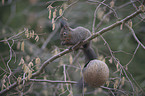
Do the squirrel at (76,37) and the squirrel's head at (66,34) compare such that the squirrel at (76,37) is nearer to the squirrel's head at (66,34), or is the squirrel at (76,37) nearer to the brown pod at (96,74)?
the squirrel's head at (66,34)

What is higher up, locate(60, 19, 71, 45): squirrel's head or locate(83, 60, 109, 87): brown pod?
locate(60, 19, 71, 45): squirrel's head

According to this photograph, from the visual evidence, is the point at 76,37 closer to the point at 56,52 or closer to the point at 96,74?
the point at 56,52

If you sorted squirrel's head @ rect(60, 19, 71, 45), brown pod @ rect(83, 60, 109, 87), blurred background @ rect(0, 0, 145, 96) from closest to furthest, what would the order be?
brown pod @ rect(83, 60, 109, 87), blurred background @ rect(0, 0, 145, 96), squirrel's head @ rect(60, 19, 71, 45)

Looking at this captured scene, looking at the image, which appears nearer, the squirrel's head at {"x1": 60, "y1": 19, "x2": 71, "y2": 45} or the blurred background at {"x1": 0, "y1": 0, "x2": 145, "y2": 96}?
the blurred background at {"x1": 0, "y1": 0, "x2": 145, "y2": 96}

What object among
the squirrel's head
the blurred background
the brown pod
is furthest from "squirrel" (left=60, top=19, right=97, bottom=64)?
the brown pod

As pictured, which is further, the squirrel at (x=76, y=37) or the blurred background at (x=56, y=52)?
the squirrel at (x=76, y=37)

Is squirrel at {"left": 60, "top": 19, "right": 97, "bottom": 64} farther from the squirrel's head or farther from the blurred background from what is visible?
the blurred background

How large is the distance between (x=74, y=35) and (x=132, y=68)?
14.8 feet

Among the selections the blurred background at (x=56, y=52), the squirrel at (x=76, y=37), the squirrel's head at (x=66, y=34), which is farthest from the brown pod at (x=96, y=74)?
the squirrel's head at (x=66, y=34)

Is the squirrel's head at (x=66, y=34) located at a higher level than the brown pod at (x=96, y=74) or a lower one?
higher

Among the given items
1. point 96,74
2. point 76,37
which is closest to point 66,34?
point 76,37

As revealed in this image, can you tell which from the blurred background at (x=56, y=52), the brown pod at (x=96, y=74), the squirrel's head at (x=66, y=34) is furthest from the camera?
the squirrel's head at (x=66, y=34)

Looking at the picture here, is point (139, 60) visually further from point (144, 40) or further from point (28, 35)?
point (28, 35)

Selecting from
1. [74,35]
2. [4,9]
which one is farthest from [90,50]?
[4,9]
